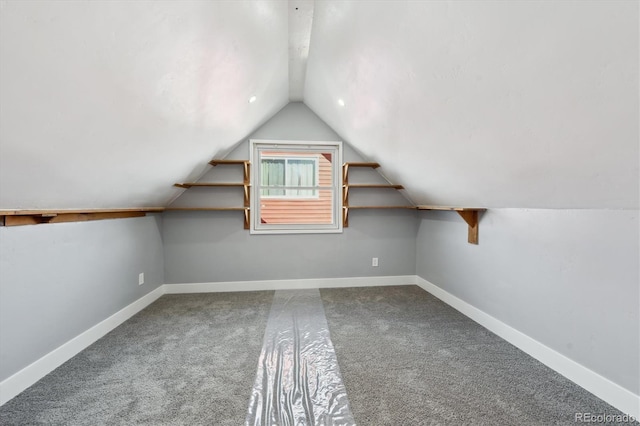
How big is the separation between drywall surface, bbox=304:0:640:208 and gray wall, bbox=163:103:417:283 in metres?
1.34

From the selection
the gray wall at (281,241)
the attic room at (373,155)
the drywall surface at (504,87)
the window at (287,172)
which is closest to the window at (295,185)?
the window at (287,172)

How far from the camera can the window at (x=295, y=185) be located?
3.57m

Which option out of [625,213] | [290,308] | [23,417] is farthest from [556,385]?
[23,417]

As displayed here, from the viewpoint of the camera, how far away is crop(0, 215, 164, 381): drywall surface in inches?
62.8

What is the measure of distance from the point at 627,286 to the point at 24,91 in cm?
278

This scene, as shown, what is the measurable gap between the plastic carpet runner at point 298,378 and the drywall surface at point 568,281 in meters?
1.43

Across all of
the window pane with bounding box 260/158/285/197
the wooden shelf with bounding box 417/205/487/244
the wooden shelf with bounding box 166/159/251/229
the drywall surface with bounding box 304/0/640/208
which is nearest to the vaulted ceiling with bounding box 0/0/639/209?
the drywall surface with bounding box 304/0/640/208

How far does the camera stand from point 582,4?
0.80 m

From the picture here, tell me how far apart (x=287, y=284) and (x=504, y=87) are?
3.02m

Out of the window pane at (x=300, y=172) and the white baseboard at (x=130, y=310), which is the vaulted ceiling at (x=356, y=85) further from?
the window pane at (x=300, y=172)

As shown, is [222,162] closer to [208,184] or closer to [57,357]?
[208,184]

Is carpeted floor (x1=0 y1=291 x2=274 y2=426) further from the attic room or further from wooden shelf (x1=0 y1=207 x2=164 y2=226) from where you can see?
wooden shelf (x1=0 y1=207 x2=164 y2=226)

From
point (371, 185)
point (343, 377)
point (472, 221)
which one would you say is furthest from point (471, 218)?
point (343, 377)

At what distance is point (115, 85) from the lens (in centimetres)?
125
